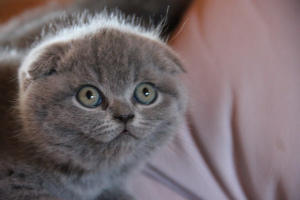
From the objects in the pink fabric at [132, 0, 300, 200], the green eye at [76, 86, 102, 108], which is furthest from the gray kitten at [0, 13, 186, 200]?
the pink fabric at [132, 0, 300, 200]

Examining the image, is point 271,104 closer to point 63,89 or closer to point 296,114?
point 296,114

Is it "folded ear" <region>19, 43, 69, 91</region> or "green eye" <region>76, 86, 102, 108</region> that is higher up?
"folded ear" <region>19, 43, 69, 91</region>

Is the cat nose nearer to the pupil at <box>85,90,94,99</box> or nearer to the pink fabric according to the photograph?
the pupil at <box>85,90,94,99</box>

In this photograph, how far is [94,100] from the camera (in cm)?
67

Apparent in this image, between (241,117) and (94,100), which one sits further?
(241,117)

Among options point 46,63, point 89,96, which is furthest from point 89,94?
point 46,63

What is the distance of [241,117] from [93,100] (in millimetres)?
454

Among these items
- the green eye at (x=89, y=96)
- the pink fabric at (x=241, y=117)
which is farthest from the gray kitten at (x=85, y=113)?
the pink fabric at (x=241, y=117)

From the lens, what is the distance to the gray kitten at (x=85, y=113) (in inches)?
26.5

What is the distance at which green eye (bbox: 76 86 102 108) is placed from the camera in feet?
2.21

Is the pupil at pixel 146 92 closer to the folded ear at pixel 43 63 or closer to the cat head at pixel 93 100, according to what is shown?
the cat head at pixel 93 100

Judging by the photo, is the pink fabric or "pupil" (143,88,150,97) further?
the pink fabric

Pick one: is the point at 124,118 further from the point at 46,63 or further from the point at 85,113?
the point at 46,63

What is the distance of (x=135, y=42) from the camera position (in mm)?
751
